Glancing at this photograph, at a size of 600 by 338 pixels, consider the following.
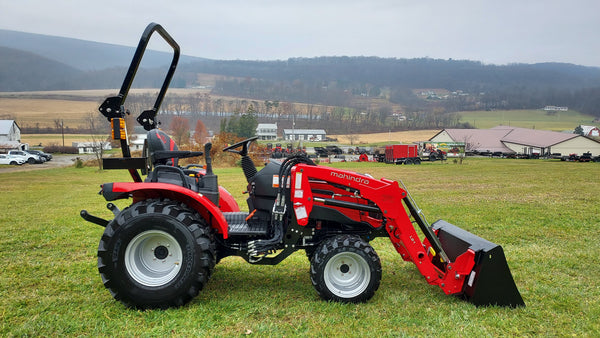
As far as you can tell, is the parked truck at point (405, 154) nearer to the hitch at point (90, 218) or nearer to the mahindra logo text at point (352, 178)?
the mahindra logo text at point (352, 178)

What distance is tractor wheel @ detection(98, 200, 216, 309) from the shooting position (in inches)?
168

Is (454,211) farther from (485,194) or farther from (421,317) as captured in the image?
(421,317)

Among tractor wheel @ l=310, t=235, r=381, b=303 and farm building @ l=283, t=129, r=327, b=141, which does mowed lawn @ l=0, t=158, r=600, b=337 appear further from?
farm building @ l=283, t=129, r=327, b=141

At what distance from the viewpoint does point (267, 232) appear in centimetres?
480

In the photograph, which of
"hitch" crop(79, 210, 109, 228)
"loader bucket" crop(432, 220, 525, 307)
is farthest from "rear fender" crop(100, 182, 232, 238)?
"loader bucket" crop(432, 220, 525, 307)

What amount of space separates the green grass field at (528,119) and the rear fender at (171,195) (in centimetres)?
11831

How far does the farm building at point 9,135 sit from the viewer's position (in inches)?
1951

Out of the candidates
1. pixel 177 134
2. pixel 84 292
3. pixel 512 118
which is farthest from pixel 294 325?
pixel 512 118

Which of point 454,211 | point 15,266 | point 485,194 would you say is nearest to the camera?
point 15,266

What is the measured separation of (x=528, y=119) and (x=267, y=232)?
453 feet

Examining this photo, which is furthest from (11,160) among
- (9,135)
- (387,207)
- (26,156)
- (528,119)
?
(528,119)

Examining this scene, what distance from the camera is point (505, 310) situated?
4336 mm

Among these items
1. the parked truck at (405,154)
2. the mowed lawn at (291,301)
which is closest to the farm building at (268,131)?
the parked truck at (405,154)

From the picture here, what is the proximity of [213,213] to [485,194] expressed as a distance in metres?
14.2
